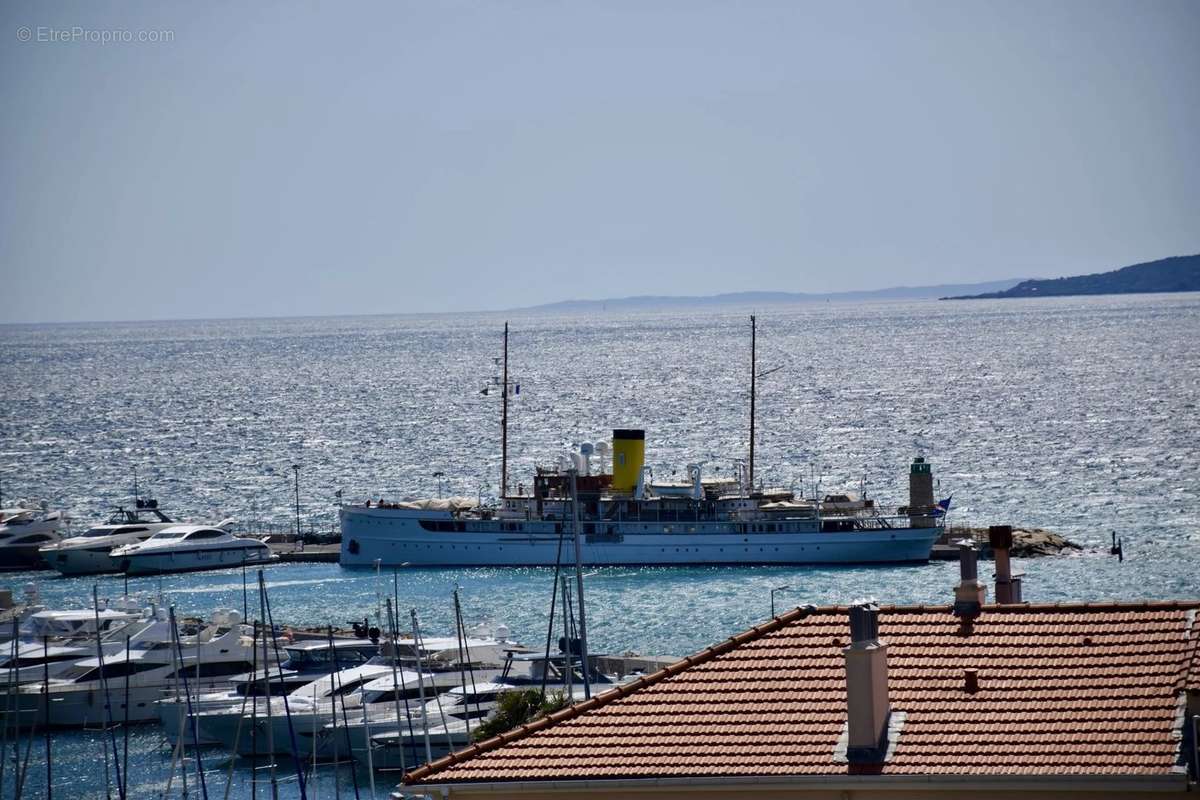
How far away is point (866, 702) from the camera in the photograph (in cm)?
1308

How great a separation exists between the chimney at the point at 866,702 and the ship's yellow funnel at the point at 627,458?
64.7 meters

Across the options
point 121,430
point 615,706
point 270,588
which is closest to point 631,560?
point 270,588

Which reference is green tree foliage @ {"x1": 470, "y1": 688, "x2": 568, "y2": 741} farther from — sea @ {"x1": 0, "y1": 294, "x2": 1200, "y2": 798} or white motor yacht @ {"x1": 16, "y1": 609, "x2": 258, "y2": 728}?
white motor yacht @ {"x1": 16, "y1": 609, "x2": 258, "y2": 728}

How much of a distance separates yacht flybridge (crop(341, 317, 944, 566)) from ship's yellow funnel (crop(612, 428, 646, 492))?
41 millimetres

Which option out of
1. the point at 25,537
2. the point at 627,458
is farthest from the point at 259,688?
the point at 25,537

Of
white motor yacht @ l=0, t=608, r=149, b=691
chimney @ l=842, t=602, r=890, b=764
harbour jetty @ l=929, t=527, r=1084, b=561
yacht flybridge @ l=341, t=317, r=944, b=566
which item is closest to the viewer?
chimney @ l=842, t=602, r=890, b=764

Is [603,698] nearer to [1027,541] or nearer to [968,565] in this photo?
[968,565]

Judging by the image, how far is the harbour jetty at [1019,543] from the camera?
2916 inches

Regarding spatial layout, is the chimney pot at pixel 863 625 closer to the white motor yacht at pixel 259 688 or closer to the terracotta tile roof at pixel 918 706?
the terracotta tile roof at pixel 918 706

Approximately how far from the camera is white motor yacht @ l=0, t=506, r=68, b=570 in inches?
3228

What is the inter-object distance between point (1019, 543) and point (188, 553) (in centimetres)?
3347

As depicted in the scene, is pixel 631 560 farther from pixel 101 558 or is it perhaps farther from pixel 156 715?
pixel 156 715

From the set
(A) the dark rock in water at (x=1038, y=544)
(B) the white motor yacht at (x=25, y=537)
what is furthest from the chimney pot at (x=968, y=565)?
(B) the white motor yacht at (x=25, y=537)

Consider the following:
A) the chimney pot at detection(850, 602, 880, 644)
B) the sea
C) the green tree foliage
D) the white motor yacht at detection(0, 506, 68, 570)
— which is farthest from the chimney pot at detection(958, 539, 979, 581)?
the white motor yacht at detection(0, 506, 68, 570)
